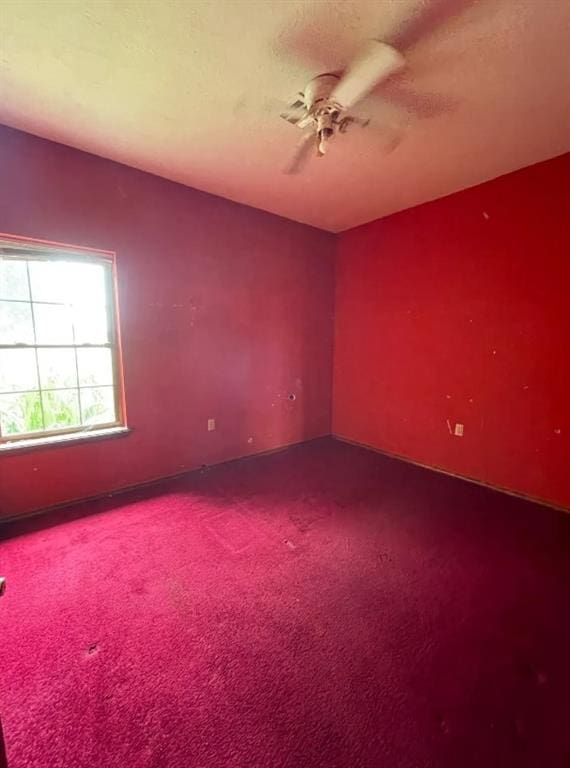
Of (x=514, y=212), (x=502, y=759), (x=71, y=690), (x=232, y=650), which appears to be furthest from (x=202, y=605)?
(x=514, y=212)

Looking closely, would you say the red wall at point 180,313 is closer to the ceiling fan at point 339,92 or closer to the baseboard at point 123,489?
the baseboard at point 123,489

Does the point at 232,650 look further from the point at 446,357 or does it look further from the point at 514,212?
the point at 514,212

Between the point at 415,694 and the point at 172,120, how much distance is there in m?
3.04

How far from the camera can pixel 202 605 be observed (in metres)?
1.57

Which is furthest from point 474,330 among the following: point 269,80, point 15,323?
point 15,323

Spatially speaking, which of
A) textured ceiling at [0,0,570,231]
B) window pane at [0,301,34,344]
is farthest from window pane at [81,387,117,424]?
textured ceiling at [0,0,570,231]

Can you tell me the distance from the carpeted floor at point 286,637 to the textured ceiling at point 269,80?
2576 millimetres

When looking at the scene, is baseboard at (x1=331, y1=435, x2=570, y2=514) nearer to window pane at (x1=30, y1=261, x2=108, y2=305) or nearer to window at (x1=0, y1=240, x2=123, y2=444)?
window at (x1=0, y1=240, x2=123, y2=444)

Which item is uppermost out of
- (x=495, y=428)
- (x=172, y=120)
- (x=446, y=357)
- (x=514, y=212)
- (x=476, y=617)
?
(x=172, y=120)

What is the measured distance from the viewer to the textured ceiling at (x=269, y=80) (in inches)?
51.8

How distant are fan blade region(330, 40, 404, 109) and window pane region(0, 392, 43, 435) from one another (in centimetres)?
265

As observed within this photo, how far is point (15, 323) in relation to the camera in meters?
2.23

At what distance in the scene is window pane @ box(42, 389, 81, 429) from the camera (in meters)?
2.41

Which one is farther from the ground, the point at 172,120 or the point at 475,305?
the point at 172,120
